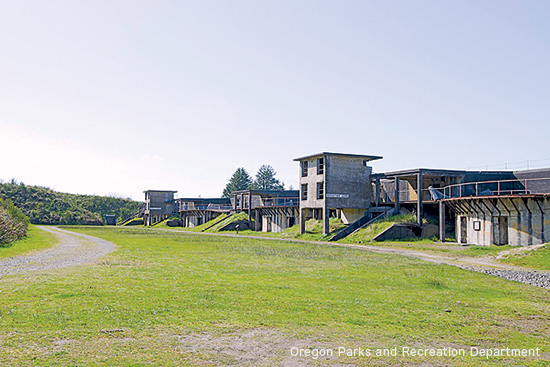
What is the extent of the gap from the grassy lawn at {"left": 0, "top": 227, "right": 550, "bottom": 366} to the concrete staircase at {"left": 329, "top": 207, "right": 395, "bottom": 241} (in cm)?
2803

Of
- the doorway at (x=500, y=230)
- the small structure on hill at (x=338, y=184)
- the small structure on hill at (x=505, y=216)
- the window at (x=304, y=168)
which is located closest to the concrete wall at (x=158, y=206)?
the window at (x=304, y=168)

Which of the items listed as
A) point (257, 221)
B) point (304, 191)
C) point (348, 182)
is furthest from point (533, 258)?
point (257, 221)

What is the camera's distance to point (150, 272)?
61.8 feet

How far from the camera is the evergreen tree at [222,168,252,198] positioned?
6260 inches

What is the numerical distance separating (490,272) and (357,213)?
105ft

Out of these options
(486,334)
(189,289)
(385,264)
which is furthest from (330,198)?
(486,334)

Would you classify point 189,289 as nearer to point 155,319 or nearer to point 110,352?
point 155,319

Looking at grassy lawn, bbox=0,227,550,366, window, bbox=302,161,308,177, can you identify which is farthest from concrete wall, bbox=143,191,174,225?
grassy lawn, bbox=0,227,550,366

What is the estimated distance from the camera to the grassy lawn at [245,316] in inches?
331

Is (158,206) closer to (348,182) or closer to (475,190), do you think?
(348,182)

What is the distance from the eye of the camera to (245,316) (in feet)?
36.9

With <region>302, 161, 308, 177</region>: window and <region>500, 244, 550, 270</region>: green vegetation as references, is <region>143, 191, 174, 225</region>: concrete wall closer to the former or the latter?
<region>302, 161, 308, 177</region>: window

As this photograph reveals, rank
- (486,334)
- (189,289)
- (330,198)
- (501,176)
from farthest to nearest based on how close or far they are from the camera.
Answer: (330,198) < (501,176) < (189,289) < (486,334)

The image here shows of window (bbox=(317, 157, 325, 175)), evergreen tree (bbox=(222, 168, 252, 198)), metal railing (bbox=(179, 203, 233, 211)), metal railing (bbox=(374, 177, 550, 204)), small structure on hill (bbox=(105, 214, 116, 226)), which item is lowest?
small structure on hill (bbox=(105, 214, 116, 226))
